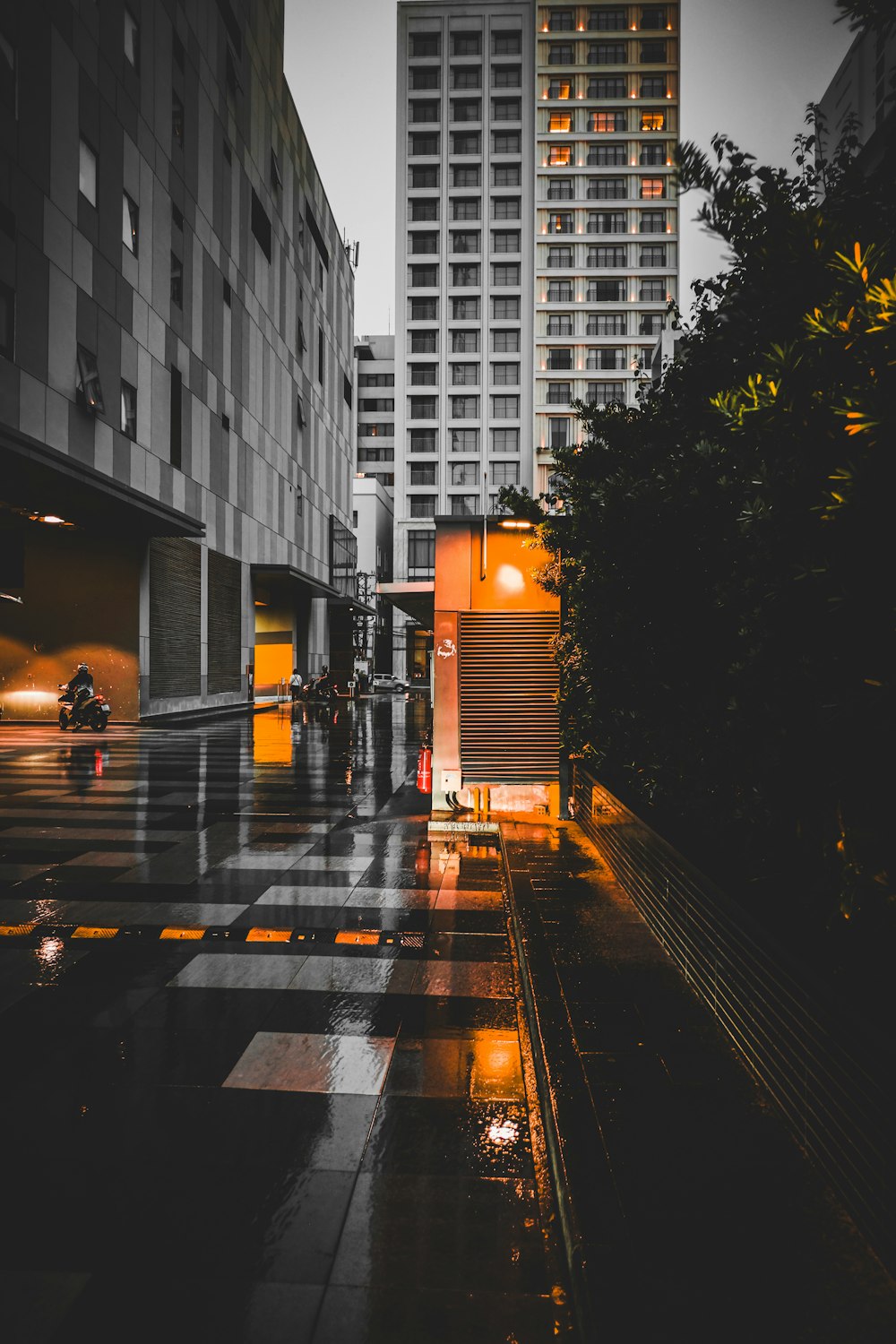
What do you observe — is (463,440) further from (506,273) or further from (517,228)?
(517,228)

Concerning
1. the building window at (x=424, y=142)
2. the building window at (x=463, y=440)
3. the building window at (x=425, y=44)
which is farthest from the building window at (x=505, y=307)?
the building window at (x=425, y=44)

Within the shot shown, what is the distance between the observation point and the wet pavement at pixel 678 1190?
2299 mm

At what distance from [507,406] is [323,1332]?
68.8 metres

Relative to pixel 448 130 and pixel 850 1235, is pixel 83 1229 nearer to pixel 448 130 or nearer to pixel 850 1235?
pixel 850 1235

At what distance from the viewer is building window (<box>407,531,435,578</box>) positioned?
220ft

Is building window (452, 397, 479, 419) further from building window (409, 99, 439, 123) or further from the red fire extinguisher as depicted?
the red fire extinguisher

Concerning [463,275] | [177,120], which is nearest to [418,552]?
[463,275]

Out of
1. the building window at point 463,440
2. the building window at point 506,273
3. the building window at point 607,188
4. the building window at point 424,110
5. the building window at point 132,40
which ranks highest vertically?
the building window at point 424,110

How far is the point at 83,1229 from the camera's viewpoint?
2838 millimetres

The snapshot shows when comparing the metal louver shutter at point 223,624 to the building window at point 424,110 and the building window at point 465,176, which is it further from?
the building window at point 424,110

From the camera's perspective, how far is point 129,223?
22344mm

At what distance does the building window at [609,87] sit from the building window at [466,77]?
9260 millimetres

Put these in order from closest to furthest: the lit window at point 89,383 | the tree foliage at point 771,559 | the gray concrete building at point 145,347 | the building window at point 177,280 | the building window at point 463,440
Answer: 1. the tree foliage at point 771,559
2. the gray concrete building at point 145,347
3. the lit window at point 89,383
4. the building window at point 177,280
5. the building window at point 463,440

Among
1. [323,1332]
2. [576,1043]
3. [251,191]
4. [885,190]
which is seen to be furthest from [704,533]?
[251,191]
